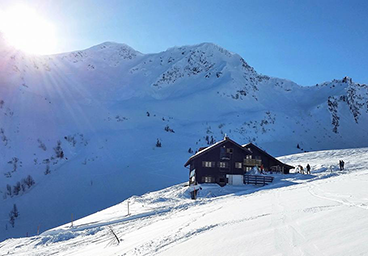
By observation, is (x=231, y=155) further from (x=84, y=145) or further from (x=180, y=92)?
(x=180, y=92)

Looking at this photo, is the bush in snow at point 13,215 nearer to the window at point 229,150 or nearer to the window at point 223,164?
the window at point 223,164

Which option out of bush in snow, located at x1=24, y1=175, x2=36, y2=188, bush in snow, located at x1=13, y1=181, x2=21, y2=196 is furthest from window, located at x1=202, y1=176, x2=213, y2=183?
bush in snow, located at x1=13, y1=181, x2=21, y2=196

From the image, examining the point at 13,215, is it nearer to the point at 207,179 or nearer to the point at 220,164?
Result: the point at 207,179

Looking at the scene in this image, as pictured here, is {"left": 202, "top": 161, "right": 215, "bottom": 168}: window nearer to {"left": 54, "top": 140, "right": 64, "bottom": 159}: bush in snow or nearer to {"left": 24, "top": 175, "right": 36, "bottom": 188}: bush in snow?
{"left": 24, "top": 175, "right": 36, "bottom": 188}: bush in snow

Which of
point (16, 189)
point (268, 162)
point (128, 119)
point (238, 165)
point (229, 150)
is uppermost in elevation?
point (128, 119)

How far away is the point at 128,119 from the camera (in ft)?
258

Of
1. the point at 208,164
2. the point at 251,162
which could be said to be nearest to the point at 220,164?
the point at 208,164

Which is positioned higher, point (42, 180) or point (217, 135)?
point (217, 135)

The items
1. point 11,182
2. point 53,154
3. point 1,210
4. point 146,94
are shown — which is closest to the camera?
point 1,210

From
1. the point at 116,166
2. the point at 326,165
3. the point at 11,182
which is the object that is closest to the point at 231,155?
the point at 326,165

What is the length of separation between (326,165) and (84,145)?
159 ft

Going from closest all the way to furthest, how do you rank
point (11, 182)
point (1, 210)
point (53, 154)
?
point (1, 210) < point (11, 182) < point (53, 154)

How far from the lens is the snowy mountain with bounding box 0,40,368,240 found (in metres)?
43.3

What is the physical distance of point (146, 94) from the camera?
102 metres
